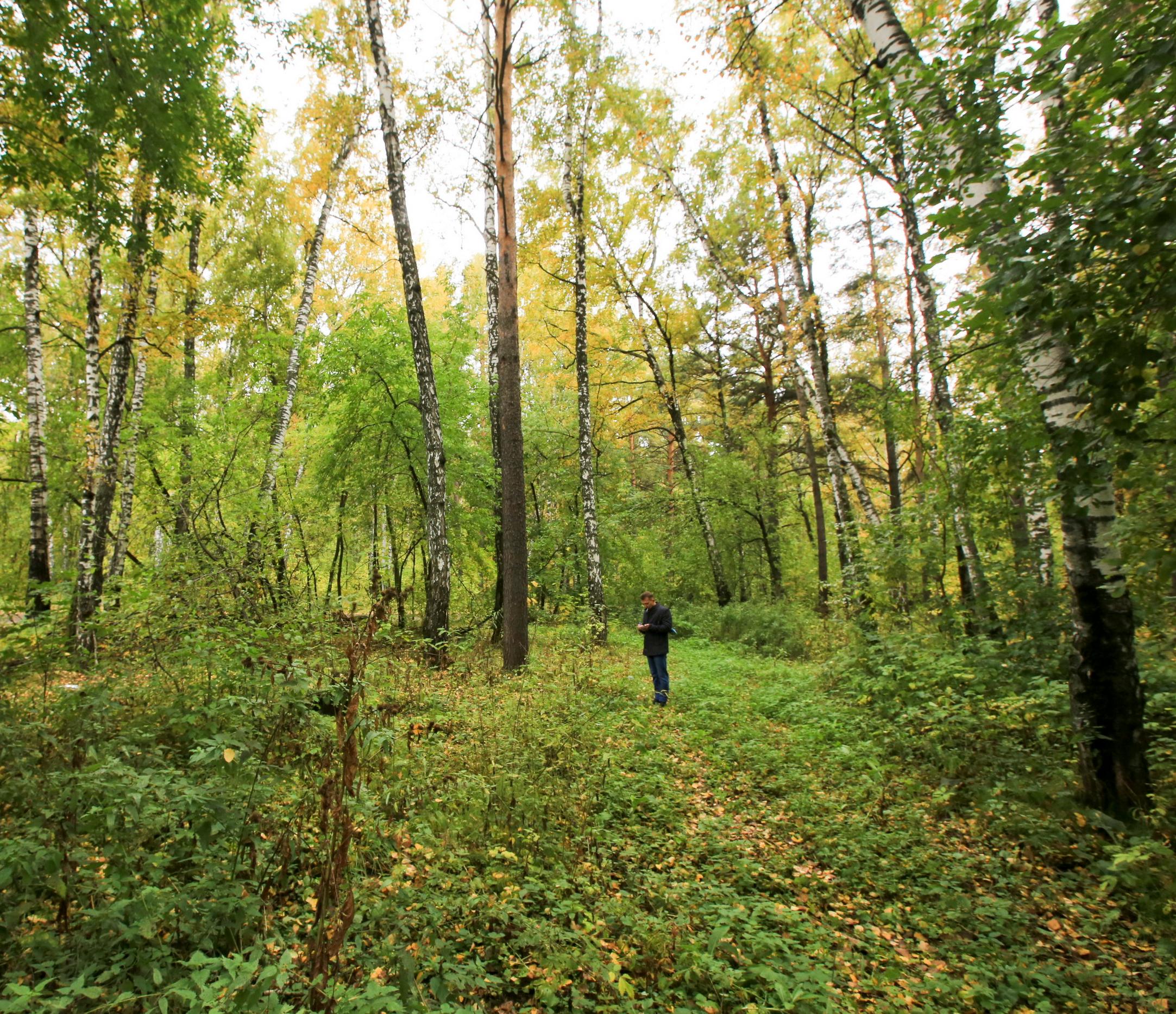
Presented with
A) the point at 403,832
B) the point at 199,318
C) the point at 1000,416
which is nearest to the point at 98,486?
the point at 199,318

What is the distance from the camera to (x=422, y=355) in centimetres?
973

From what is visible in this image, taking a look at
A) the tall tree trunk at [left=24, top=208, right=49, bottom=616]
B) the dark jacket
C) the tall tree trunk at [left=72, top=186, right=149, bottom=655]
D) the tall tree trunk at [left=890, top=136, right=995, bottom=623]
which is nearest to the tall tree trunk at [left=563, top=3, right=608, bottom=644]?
the dark jacket

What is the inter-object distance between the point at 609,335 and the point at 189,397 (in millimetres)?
11113

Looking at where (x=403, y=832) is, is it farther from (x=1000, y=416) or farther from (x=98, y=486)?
(x=98, y=486)

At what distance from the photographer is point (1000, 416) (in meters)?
5.60

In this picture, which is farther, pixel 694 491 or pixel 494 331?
pixel 694 491

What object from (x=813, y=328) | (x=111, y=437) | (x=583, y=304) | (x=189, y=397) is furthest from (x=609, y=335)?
(x=111, y=437)

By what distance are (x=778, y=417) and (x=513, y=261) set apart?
13647 millimetres

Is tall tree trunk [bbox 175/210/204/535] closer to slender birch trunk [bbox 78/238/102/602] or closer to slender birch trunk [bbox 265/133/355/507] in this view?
slender birch trunk [bbox 265/133/355/507]

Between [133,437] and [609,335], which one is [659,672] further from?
[609,335]

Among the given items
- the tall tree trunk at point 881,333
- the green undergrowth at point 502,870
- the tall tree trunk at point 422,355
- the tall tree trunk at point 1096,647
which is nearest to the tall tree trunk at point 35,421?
the tall tree trunk at point 422,355

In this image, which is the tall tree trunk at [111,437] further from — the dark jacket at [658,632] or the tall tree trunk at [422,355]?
the dark jacket at [658,632]

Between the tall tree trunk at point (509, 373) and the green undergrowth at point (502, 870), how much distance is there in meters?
3.00

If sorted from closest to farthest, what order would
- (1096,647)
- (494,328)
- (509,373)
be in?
(1096,647), (509,373), (494,328)
